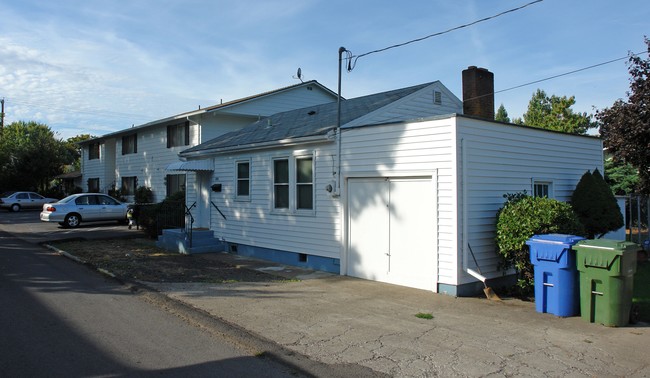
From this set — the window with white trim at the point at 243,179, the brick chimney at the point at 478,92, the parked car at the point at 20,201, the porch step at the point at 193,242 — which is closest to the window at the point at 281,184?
the window with white trim at the point at 243,179

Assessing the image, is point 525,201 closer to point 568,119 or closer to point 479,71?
point 479,71

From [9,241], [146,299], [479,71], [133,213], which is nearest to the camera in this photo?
[146,299]

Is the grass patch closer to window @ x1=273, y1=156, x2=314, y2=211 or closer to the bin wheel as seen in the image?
the bin wheel

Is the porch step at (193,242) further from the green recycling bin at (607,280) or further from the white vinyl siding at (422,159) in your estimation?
the green recycling bin at (607,280)

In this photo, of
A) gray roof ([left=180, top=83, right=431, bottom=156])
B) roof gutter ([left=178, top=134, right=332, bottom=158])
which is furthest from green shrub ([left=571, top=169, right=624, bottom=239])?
roof gutter ([left=178, top=134, right=332, bottom=158])

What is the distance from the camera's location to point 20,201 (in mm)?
35688

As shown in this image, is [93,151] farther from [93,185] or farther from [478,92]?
[478,92]

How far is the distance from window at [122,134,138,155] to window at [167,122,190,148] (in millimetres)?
4628

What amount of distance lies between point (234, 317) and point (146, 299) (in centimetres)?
207

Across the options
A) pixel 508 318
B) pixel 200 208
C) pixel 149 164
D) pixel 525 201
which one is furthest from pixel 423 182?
pixel 149 164

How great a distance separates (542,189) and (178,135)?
740 inches

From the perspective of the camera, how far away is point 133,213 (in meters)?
20.4

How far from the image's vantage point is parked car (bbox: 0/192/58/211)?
35094 mm

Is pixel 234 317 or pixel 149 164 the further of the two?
pixel 149 164
